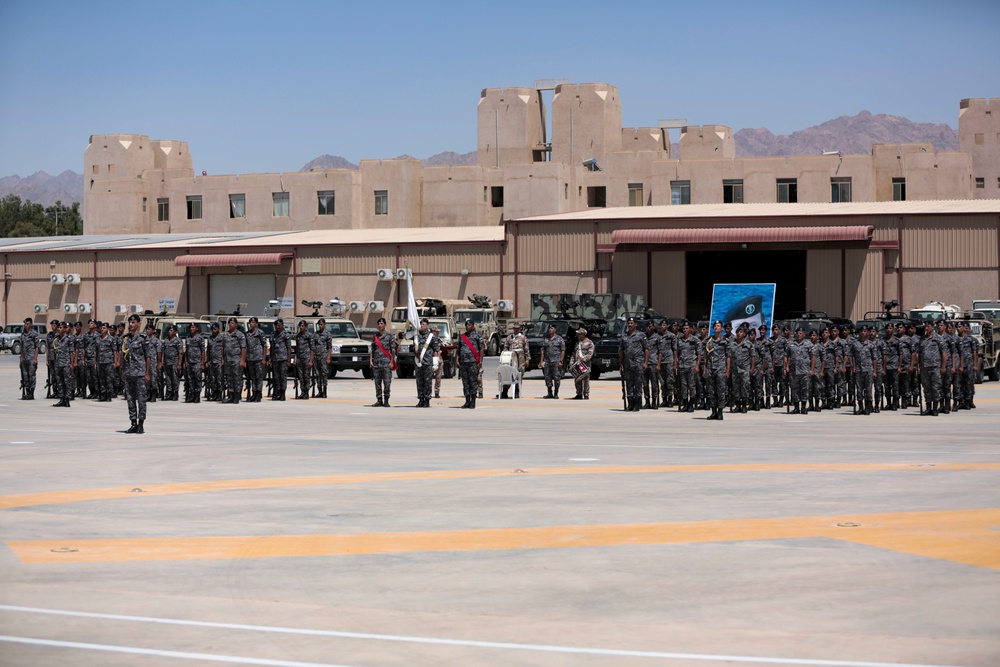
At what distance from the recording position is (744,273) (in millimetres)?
55250

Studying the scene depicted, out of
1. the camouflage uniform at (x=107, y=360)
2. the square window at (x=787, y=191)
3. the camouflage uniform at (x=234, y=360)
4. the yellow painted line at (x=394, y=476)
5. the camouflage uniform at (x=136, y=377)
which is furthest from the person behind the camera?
the square window at (x=787, y=191)

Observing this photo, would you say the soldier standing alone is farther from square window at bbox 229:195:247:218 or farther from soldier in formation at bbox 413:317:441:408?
square window at bbox 229:195:247:218

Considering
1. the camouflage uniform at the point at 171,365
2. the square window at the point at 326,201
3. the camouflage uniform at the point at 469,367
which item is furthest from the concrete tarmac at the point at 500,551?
the square window at the point at 326,201

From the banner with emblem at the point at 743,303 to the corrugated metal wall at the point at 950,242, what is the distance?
14557 mm

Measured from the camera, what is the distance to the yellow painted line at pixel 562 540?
9.93 meters

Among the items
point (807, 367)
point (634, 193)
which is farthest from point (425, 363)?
point (634, 193)

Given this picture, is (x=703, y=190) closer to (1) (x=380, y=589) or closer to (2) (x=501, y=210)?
(2) (x=501, y=210)

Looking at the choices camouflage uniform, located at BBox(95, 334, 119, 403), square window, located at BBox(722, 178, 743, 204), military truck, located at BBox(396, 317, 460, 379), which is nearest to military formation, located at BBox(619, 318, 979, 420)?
military truck, located at BBox(396, 317, 460, 379)

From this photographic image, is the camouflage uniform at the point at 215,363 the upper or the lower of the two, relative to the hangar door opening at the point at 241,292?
lower

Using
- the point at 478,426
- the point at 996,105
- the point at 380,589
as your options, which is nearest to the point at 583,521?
the point at 380,589

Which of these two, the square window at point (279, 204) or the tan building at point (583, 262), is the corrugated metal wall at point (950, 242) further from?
the square window at point (279, 204)

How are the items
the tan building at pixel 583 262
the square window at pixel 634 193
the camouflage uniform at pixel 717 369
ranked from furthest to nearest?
the square window at pixel 634 193 → the tan building at pixel 583 262 → the camouflage uniform at pixel 717 369

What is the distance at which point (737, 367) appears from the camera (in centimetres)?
2481

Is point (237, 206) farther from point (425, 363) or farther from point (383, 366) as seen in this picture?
point (425, 363)
